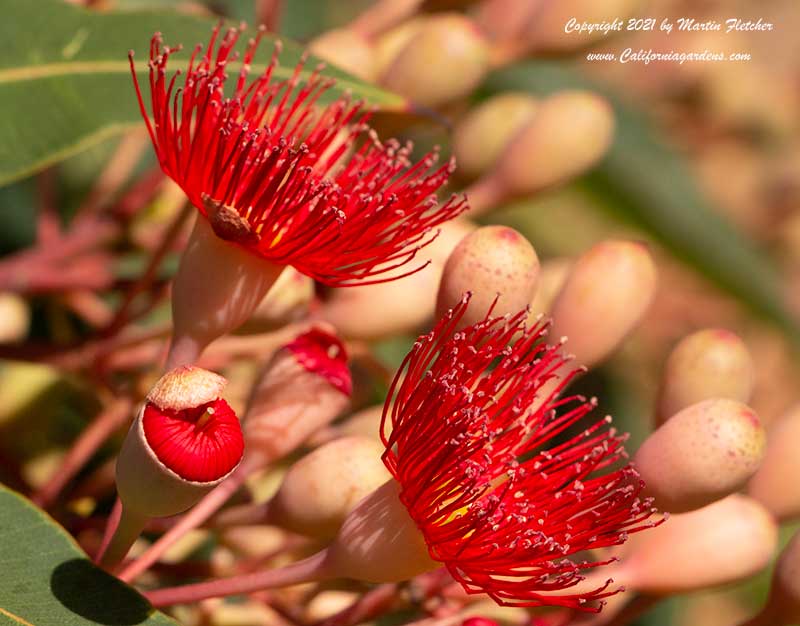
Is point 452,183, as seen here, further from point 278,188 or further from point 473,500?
point 473,500

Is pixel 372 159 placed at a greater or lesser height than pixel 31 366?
greater

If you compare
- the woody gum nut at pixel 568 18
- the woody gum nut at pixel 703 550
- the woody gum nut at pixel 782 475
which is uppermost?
the woody gum nut at pixel 568 18

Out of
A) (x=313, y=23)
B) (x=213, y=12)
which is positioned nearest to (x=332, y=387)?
(x=213, y=12)

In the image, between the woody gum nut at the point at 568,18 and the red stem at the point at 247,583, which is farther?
the woody gum nut at the point at 568,18

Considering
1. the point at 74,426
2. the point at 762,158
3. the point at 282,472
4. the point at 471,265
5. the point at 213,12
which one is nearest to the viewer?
the point at 471,265

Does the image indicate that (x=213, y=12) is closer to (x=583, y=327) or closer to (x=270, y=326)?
(x=270, y=326)

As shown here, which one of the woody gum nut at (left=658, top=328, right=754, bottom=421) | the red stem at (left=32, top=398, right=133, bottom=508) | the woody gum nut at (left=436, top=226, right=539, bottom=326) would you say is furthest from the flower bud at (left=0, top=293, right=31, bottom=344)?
the woody gum nut at (left=658, top=328, right=754, bottom=421)

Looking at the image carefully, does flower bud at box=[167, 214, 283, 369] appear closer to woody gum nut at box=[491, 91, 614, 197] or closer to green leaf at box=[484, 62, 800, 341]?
woody gum nut at box=[491, 91, 614, 197]

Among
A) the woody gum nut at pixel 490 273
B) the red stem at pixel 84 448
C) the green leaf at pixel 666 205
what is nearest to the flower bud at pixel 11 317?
the red stem at pixel 84 448

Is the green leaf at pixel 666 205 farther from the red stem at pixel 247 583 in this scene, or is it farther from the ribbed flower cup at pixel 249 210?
the red stem at pixel 247 583
